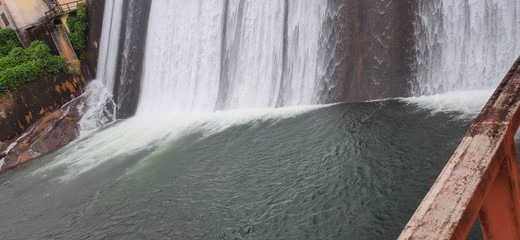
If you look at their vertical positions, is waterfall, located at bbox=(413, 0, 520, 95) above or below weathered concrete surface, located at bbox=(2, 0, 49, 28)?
below

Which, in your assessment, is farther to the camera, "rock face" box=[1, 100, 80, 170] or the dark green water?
"rock face" box=[1, 100, 80, 170]

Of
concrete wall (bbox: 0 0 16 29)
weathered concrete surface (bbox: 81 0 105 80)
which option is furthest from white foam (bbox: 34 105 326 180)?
concrete wall (bbox: 0 0 16 29)

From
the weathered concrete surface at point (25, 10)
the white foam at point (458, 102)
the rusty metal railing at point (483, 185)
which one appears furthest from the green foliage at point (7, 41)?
the rusty metal railing at point (483, 185)

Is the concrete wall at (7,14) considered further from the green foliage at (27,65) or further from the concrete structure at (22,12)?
the green foliage at (27,65)

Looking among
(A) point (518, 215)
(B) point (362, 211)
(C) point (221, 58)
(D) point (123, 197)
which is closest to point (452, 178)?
(A) point (518, 215)

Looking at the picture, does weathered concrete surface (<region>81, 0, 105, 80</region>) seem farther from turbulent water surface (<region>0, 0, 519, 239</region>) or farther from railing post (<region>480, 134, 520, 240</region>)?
railing post (<region>480, 134, 520, 240</region>)

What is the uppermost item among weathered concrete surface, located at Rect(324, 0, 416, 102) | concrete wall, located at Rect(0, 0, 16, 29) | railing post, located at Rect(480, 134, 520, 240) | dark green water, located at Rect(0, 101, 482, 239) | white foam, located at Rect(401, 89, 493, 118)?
concrete wall, located at Rect(0, 0, 16, 29)

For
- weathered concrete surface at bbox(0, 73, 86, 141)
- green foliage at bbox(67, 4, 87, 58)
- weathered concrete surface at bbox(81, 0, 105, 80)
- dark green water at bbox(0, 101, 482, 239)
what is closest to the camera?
dark green water at bbox(0, 101, 482, 239)

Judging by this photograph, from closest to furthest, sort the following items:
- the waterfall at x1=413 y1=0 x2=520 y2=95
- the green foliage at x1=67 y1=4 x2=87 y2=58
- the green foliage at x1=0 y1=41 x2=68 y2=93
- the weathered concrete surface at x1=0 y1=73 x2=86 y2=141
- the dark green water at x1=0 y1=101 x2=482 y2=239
A: the dark green water at x1=0 y1=101 x2=482 y2=239
the waterfall at x1=413 y1=0 x2=520 y2=95
the weathered concrete surface at x1=0 y1=73 x2=86 y2=141
the green foliage at x1=0 y1=41 x2=68 y2=93
the green foliage at x1=67 y1=4 x2=87 y2=58
